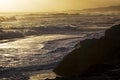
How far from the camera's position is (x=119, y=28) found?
15.2 metres

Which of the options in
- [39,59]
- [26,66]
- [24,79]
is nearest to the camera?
[24,79]

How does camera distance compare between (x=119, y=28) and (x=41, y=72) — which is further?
(x=119, y=28)

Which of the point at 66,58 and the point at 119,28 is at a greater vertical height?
the point at 119,28

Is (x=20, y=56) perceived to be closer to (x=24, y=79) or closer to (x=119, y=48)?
(x=24, y=79)

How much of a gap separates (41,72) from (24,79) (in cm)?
124

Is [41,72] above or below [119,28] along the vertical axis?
below

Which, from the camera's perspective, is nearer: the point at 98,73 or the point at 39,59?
the point at 98,73

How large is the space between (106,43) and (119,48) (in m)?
0.61

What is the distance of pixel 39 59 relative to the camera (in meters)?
16.5

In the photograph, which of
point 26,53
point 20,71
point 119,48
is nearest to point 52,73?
point 20,71

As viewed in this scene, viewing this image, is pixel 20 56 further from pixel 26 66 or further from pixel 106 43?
pixel 106 43

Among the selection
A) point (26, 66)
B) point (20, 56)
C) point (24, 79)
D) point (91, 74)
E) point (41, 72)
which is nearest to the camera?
point (91, 74)

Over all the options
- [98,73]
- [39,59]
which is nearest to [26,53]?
[39,59]

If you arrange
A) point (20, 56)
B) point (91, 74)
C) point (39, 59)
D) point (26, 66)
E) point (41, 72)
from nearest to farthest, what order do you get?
point (91, 74)
point (41, 72)
point (26, 66)
point (39, 59)
point (20, 56)
